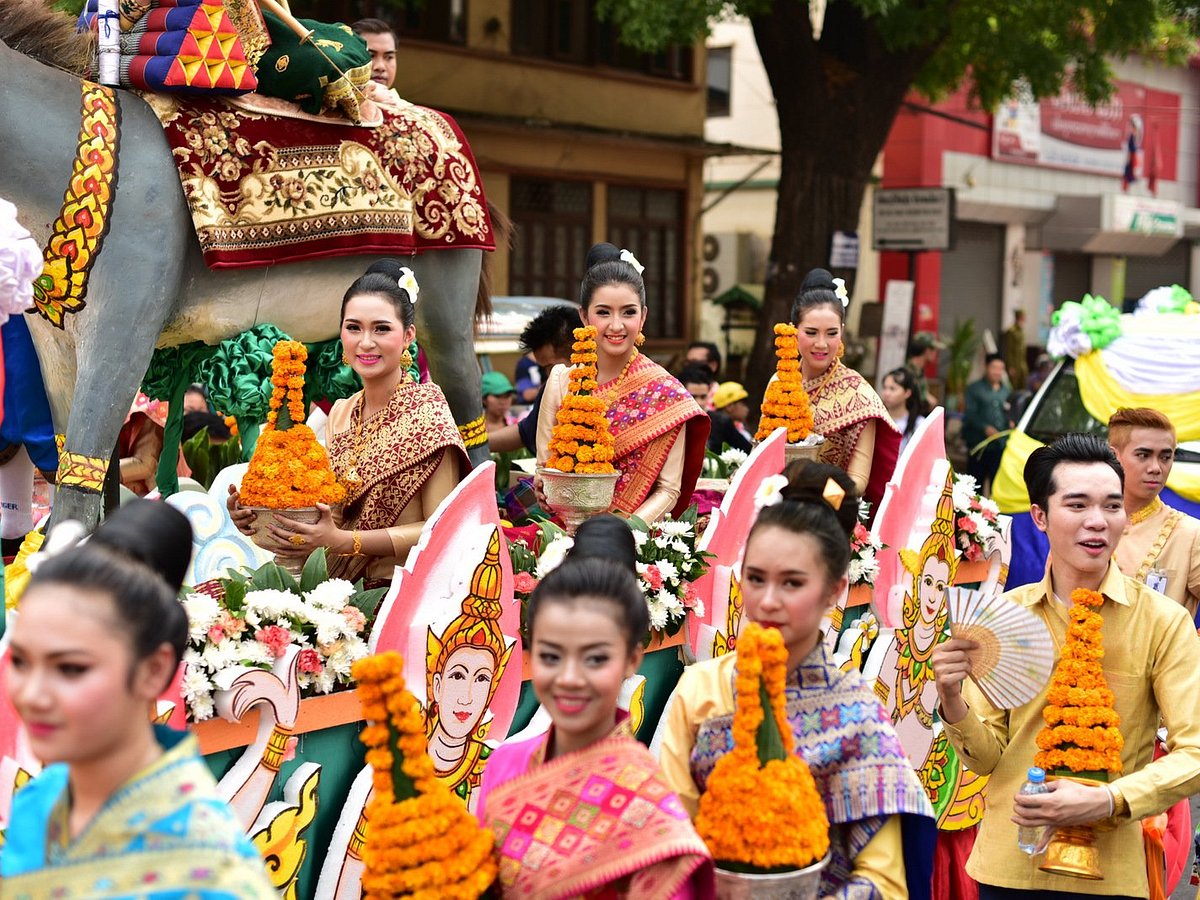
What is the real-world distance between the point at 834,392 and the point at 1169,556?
4.67 feet

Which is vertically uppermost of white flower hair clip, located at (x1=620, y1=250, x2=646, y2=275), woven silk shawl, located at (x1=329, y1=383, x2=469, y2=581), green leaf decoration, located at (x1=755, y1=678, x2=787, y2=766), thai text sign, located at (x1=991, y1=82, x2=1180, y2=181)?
thai text sign, located at (x1=991, y1=82, x2=1180, y2=181)

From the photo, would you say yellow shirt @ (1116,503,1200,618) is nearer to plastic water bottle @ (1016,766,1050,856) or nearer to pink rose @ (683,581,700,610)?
pink rose @ (683,581,700,610)

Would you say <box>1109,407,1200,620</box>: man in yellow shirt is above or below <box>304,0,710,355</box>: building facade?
below

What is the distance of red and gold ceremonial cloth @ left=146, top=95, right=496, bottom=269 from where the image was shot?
462 cm

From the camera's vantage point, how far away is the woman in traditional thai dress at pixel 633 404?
4.57 m

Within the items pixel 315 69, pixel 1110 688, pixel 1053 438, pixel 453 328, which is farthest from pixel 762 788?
pixel 1053 438

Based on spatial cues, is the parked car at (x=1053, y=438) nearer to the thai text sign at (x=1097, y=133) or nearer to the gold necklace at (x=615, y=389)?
the gold necklace at (x=615, y=389)

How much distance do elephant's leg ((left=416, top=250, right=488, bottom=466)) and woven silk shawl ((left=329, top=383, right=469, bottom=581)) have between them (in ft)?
4.86

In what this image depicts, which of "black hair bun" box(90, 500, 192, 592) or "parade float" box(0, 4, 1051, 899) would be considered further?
"parade float" box(0, 4, 1051, 899)

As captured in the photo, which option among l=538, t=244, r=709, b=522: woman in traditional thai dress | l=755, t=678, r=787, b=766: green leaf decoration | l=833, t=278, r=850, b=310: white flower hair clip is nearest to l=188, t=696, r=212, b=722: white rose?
l=755, t=678, r=787, b=766: green leaf decoration

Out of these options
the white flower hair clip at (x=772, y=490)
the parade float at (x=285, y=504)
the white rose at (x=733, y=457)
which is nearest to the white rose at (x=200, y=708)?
the parade float at (x=285, y=504)

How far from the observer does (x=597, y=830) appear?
89.8 inches

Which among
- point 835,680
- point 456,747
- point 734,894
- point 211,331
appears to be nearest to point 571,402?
point 456,747

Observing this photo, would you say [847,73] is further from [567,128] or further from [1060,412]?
[1060,412]
